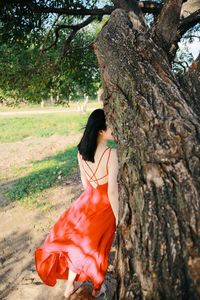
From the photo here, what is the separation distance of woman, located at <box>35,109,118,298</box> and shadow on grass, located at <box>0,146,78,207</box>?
5.15 m

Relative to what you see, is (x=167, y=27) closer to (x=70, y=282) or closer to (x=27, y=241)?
(x=70, y=282)

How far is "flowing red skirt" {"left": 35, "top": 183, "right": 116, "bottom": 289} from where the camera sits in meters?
3.86

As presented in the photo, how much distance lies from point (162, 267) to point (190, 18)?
157 inches

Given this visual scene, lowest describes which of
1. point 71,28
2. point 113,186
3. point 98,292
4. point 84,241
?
point 98,292

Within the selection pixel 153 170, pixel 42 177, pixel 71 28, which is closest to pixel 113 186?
pixel 153 170

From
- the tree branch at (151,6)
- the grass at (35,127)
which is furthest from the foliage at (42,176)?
the grass at (35,127)

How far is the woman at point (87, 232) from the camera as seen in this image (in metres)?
3.65

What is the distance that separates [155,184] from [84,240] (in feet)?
6.37

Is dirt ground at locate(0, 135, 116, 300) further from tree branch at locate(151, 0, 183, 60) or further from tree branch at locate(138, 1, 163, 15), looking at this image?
tree branch at locate(138, 1, 163, 15)

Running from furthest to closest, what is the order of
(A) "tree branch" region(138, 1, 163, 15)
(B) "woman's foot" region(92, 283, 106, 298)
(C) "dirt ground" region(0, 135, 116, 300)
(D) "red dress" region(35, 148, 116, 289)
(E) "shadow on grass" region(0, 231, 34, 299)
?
(A) "tree branch" region(138, 1, 163, 15) → (E) "shadow on grass" region(0, 231, 34, 299) → (C) "dirt ground" region(0, 135, 116, 300) → (B) "woman's foot" region(92, 283, 106, 298) → (D) "red dress" region(35, 148, 116, 289)

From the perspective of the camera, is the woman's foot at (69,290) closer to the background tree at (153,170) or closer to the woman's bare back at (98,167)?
the woman's bare back at (98,167)

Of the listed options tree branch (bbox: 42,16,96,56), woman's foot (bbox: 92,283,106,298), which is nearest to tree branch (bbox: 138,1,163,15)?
tree branch (bbox: 42,16,96,56)

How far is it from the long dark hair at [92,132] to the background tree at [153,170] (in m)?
0.68

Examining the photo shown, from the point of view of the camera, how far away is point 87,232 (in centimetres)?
393
